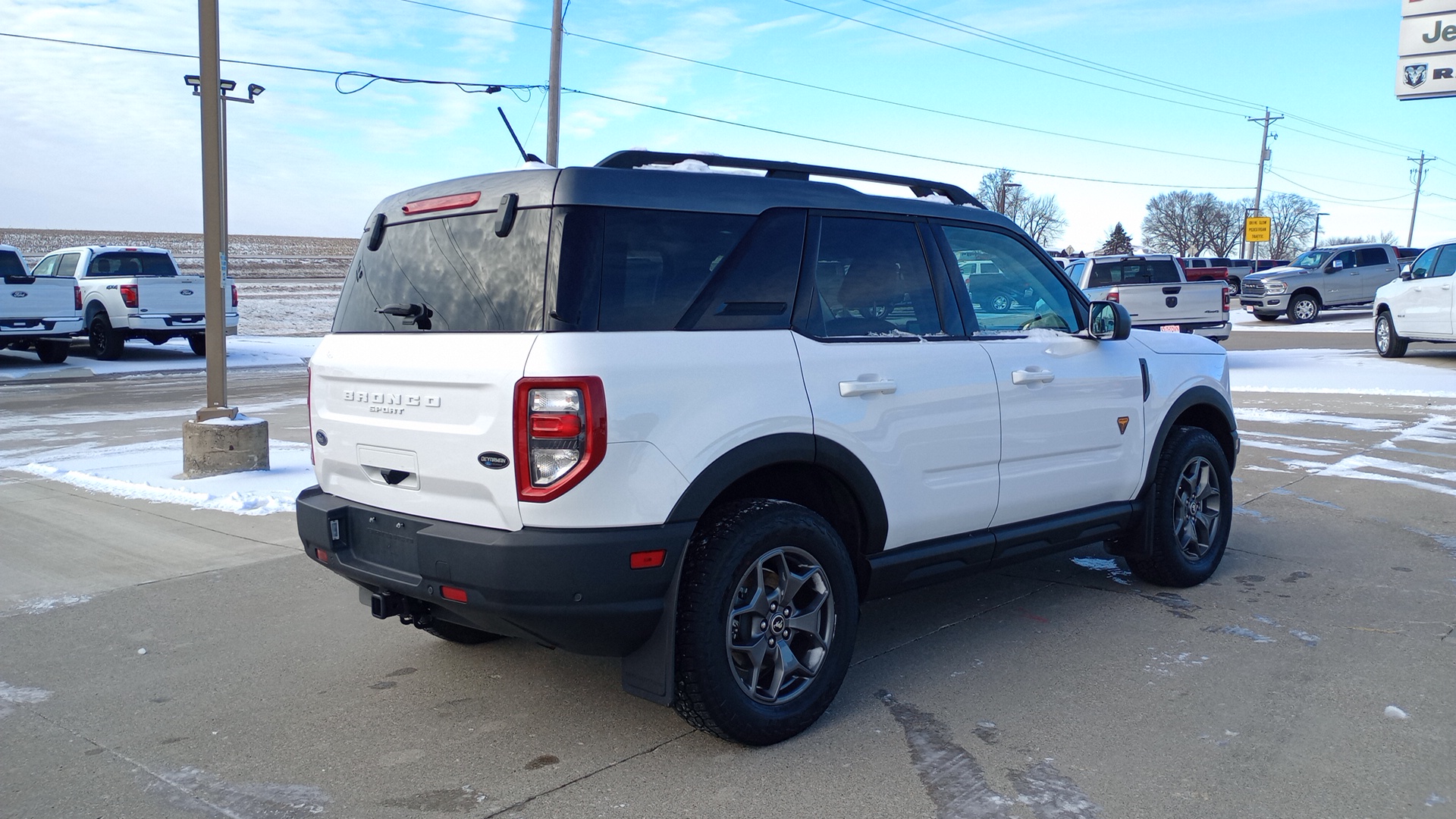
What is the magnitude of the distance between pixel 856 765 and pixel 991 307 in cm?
209

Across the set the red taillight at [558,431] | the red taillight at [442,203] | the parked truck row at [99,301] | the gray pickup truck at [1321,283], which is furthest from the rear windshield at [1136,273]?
the red taillight at [558,431]

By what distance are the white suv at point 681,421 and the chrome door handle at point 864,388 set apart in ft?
0.04

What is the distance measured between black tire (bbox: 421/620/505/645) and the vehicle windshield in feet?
104

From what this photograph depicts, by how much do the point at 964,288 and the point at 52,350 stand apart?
2034 cm

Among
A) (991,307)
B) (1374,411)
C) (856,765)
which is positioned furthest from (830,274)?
(1374,411)

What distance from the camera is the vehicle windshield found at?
30.8m

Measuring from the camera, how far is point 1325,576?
18.5 feet

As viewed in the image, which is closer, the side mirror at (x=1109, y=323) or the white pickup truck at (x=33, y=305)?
the side mirror at (x=1109, y=323)

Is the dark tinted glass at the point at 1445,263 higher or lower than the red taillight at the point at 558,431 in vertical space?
higher

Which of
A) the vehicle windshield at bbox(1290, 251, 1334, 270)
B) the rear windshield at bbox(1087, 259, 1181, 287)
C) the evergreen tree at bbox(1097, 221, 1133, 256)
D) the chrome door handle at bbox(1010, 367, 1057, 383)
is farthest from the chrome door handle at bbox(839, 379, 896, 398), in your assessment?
the evergreen tree at bbox(1097, 221, 1133, 256)

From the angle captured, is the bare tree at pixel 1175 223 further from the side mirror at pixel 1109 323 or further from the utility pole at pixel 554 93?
the side mirror at pixel 1109 323

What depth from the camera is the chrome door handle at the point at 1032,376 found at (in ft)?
14.6

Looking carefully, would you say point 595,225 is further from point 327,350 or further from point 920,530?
Result: point 920,530

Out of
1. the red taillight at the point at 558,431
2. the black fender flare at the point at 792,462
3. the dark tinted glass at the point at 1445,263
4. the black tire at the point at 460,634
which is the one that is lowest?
the black tire at the point at 460,634
